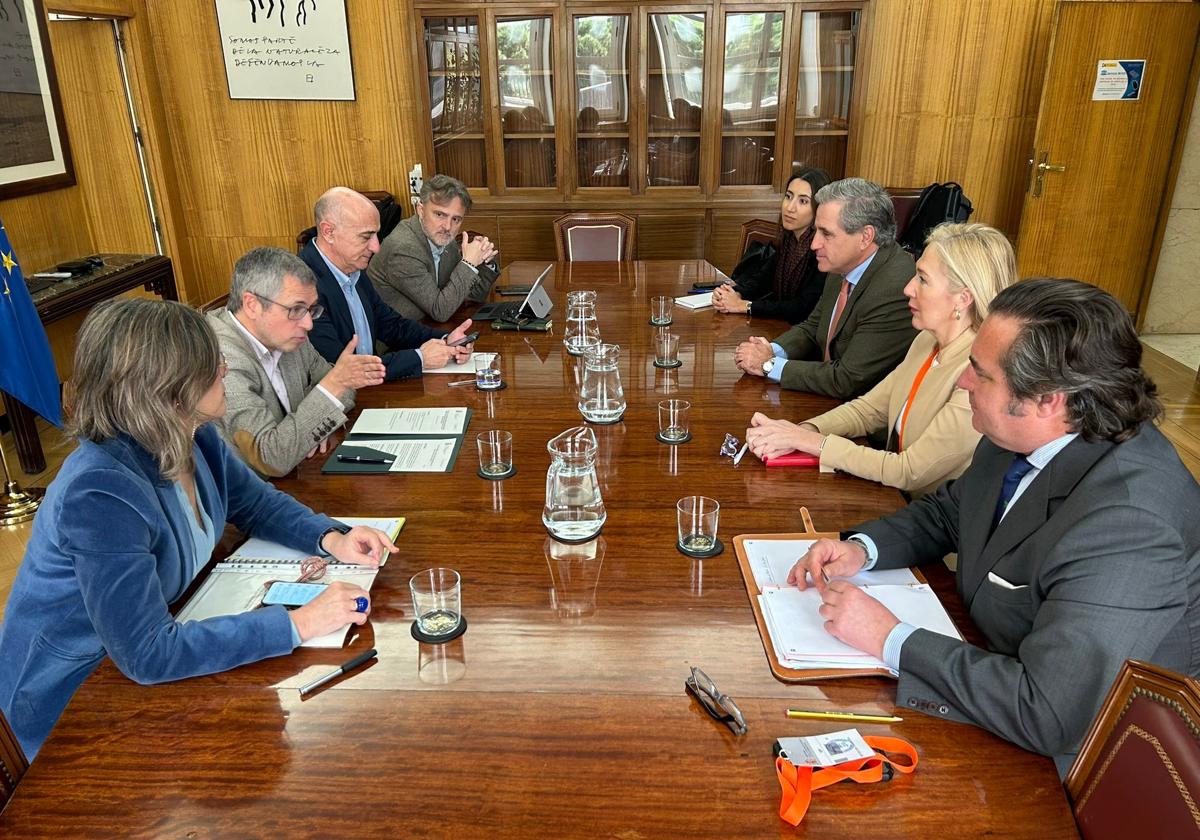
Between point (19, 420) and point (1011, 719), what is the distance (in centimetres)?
403

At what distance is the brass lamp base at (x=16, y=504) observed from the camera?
3.36 m

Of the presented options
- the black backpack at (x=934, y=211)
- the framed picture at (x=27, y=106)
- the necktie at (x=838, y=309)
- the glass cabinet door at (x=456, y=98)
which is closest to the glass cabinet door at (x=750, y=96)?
the black backpack at (x=934, y=211)

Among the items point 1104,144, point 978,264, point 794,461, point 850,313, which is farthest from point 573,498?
point 1104,144

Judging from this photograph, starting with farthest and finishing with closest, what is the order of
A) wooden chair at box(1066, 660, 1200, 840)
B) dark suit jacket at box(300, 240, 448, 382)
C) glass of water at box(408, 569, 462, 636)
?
dark suit jacket at box(300, 240, 448, 382) < glass of water at box(408, 569, 462, 636) < wooden chair at box(1066, 660, 1200, 840)

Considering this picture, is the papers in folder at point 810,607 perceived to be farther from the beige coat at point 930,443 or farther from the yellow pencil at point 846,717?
the beige coat at point 930,443

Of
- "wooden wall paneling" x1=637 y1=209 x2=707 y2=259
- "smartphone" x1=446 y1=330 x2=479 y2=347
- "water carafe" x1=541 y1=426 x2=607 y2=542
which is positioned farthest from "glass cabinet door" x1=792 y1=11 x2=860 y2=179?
"water carafe" x1=541 y1=426 x2=607 y2=542

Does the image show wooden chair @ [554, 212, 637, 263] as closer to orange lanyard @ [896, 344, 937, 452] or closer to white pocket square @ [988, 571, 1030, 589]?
orange lanyard @ [896, 344, 937, 452]

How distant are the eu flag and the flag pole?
1.04 ft

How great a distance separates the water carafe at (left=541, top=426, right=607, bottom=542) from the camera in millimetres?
1666

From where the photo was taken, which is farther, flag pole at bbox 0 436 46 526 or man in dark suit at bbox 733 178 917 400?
flag pole at bbox 0 436 46 526

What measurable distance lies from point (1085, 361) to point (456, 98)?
16.1 feet

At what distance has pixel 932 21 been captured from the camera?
17.1 ft

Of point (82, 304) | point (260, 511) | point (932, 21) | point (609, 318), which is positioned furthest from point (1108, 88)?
point (82, 304)

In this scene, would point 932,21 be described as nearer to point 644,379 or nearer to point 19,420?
point 644,379
